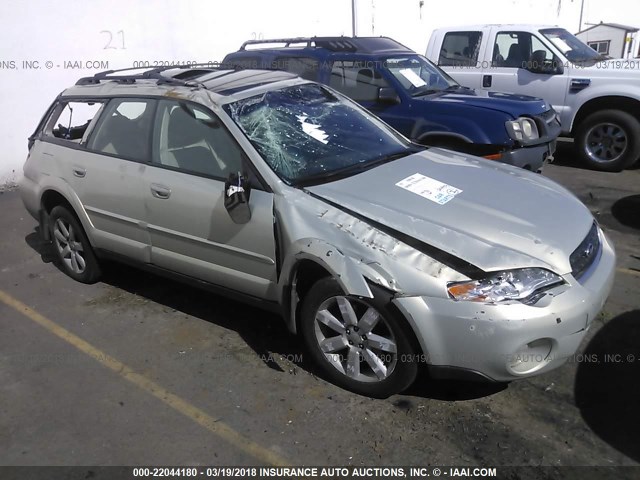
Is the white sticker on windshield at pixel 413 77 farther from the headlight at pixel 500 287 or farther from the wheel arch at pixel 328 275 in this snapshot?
the headlight at pixel 500 287

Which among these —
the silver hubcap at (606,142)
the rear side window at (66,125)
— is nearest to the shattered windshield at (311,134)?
the rear side window at (66,125)

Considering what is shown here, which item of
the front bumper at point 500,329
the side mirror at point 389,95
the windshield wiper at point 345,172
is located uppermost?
the windshield wiper at point 345,172

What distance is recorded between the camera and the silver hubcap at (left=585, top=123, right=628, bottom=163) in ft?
24.5

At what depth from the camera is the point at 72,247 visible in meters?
4.83

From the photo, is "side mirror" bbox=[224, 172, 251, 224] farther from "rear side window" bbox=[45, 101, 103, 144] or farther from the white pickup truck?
the white pickup truck

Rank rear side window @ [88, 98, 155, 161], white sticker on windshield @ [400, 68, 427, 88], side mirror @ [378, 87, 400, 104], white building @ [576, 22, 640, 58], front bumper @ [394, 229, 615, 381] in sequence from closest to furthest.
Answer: front bumper @ [394, 229, 615, 381]
rear side window @ [88, 98, 155, 161]
side mirror @ [378, 87, 400, 104]
white sticker on windshield @ [400, 68, 427, 88]
white building @ [576, 22, 640, 58]

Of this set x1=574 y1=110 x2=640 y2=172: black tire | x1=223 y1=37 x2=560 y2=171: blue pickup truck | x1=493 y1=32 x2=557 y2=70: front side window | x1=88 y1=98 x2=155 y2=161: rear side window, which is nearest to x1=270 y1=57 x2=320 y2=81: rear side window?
x1=223 y1=37 x2=560 y2=171: blue pickup truck

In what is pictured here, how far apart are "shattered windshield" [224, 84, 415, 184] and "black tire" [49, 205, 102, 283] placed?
1.85 meters

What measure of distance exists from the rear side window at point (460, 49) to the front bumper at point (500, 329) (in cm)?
619

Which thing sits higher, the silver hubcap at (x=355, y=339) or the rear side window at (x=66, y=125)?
the rear side window at (x=66, y=125)

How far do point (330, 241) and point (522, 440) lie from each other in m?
1.37

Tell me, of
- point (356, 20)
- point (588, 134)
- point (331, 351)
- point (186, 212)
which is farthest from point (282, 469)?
point (356, 20)

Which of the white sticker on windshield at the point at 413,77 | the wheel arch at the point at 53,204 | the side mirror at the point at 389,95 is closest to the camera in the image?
the wheel arch at the point at 53,204

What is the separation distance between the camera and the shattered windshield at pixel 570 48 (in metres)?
7.80
